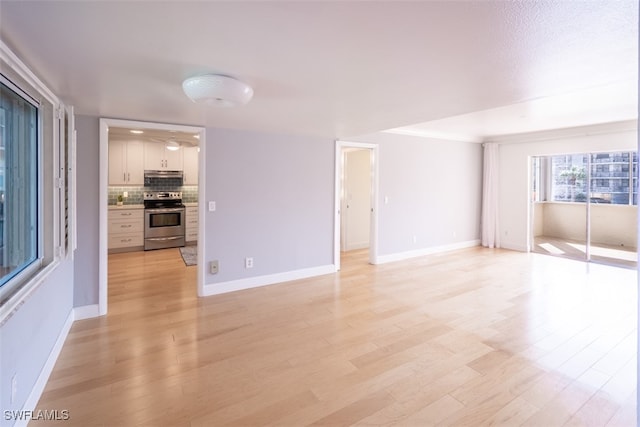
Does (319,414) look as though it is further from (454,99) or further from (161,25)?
(454,99)

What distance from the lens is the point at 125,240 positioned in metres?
6.21

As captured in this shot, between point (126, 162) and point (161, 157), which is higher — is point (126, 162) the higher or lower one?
the lower one

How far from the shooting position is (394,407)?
197cm

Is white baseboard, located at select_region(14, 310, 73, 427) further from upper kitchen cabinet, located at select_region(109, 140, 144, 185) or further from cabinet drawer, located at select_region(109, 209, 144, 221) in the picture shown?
upper kitchen cabinet, located at select_region(109, 140, 144, 185)

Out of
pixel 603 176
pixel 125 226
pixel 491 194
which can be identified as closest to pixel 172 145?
pixel 125 226

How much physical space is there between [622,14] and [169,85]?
2.58 metres

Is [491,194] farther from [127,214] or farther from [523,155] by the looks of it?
[127,214]

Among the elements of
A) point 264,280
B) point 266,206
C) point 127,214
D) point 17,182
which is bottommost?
point 264,280

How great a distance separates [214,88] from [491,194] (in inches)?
259

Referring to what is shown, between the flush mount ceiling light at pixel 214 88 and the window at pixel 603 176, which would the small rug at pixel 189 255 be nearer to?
the flush mount ceiling light at pixel 214 88

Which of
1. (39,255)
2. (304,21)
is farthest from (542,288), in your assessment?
(39,255)

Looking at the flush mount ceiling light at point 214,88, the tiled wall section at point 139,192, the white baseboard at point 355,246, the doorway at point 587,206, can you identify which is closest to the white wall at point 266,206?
the white baseboard at point 355,246

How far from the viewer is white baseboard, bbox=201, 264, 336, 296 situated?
398 centimetres

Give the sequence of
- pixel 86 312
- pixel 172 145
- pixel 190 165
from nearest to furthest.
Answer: pixel 86 312
pixel 172 145
pixel 190 165
